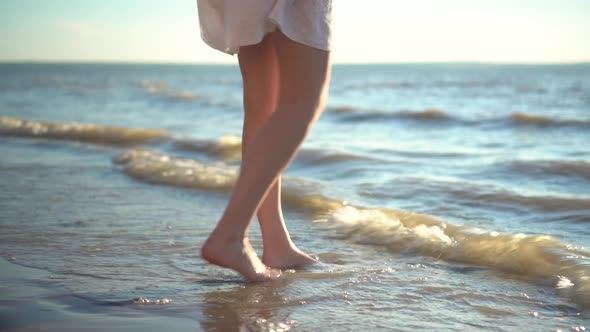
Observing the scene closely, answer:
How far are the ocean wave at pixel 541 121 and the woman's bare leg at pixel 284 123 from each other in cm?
773

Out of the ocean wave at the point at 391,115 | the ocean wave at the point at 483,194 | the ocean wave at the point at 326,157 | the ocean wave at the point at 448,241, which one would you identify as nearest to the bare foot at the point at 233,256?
the ocean wave at the point at 448,241

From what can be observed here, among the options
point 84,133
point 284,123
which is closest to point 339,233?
point 284,123

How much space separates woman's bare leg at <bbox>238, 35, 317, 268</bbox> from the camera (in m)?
2.37

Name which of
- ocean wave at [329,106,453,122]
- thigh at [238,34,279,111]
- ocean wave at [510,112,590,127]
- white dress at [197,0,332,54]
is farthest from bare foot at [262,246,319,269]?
ocean wave at [329,106,453,122]

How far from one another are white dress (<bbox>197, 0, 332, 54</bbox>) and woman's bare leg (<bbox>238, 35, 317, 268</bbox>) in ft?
0.68

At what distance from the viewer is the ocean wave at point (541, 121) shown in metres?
9.25

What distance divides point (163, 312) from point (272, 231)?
65 cm

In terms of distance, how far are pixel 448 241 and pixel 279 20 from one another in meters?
1.36

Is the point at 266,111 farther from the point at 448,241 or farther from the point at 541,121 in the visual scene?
the point at 541,121

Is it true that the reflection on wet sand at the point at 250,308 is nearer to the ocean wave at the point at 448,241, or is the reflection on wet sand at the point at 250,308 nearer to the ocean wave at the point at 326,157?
the ocean wave at the point at 448,241

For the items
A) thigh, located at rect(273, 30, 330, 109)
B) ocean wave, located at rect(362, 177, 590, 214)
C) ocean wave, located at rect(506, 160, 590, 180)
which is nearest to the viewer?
thigh, located at rect(273, 30, 330, 109)

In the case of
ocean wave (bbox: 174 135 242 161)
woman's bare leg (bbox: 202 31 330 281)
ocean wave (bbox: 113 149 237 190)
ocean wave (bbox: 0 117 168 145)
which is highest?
woman's bare leg (bbox: 202 31 330 281)

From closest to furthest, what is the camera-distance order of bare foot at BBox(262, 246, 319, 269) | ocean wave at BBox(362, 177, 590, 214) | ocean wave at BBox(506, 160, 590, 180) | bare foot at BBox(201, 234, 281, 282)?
bare foot at BBox(201, 234, 281, 282) < bare foot at BBox(262, 246, 319, 269) < ocean wave at BBox(362, 177, 590, 214) < ocean wave at BBox(506, 160, 590, 180)

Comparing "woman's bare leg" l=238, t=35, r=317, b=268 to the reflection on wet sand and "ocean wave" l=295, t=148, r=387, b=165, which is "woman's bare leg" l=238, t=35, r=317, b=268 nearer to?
the reflection on wet sand
